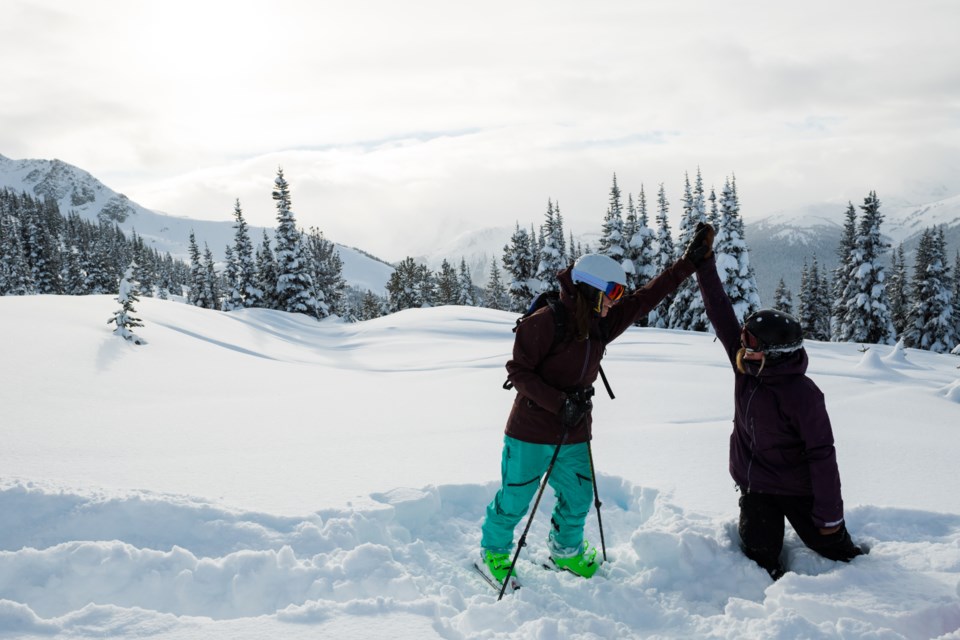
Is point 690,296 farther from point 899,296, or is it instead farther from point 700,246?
point 700,246

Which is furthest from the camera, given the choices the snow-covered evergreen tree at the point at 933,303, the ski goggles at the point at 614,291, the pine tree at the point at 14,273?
the pine tree at the point at 14,273

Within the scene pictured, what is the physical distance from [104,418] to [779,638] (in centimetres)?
702

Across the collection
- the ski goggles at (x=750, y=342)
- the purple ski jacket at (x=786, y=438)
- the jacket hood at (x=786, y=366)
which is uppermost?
the ski goggles at (x=750, y=342)

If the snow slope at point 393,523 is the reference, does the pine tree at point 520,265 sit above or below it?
above

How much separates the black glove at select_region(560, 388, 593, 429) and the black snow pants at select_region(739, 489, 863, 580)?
128 cm

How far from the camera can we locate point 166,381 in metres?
9.86

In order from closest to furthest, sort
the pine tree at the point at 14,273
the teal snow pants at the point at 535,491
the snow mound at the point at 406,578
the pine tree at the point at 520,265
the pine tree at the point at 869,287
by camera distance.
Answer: the snow mound at the point at 406,578
the teal snow pants at the point at 535,491
the pine tree at the point at 869,287
the pine tree at the point at 520,265
the pine tree at the point at 14,273

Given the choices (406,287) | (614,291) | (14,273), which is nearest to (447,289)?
(406,287)

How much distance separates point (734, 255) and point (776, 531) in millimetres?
29735

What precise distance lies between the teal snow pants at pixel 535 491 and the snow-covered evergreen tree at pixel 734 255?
2901 cm

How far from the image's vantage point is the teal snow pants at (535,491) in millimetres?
3854

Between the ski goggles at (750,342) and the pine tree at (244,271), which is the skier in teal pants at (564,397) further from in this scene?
the pine tree at (244,271)

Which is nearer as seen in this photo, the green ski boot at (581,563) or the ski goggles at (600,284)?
the ski goggles at (600,284)

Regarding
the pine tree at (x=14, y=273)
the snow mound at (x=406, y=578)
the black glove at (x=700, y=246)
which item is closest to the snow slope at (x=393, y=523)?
the snow mound at (x=406, y=578)
